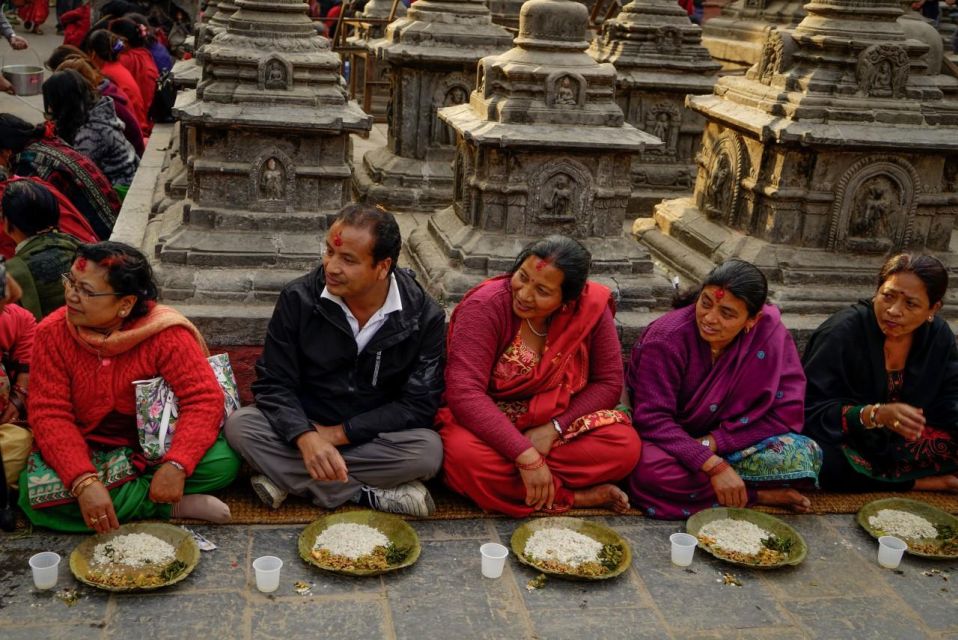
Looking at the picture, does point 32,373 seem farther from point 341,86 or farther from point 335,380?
point 341,86

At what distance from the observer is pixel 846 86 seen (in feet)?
18.7

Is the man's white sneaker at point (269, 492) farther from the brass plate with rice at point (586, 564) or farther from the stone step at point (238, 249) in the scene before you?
the stone step at point (238, 249)

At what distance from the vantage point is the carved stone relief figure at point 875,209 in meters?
5.77

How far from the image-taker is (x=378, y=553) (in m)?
3.76

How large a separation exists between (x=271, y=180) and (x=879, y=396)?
129 inches

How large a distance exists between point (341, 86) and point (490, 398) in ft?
7.70

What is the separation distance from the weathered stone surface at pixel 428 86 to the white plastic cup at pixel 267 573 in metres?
4.26

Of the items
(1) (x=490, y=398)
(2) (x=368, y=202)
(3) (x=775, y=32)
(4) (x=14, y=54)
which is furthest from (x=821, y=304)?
(4) (x=14, y=54)

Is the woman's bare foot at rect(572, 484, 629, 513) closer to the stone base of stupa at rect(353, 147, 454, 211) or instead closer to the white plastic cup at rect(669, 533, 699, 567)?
the white plastic cup at rect(669, 533, 699, 567)

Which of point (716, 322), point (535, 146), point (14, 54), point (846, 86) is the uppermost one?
point (846, 86)

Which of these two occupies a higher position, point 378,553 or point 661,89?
point 661,89

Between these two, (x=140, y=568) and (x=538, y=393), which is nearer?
(x=140, y=568)

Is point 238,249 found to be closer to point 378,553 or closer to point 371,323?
point 371,323

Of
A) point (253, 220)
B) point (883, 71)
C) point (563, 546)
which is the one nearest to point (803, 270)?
point (883, 71)
